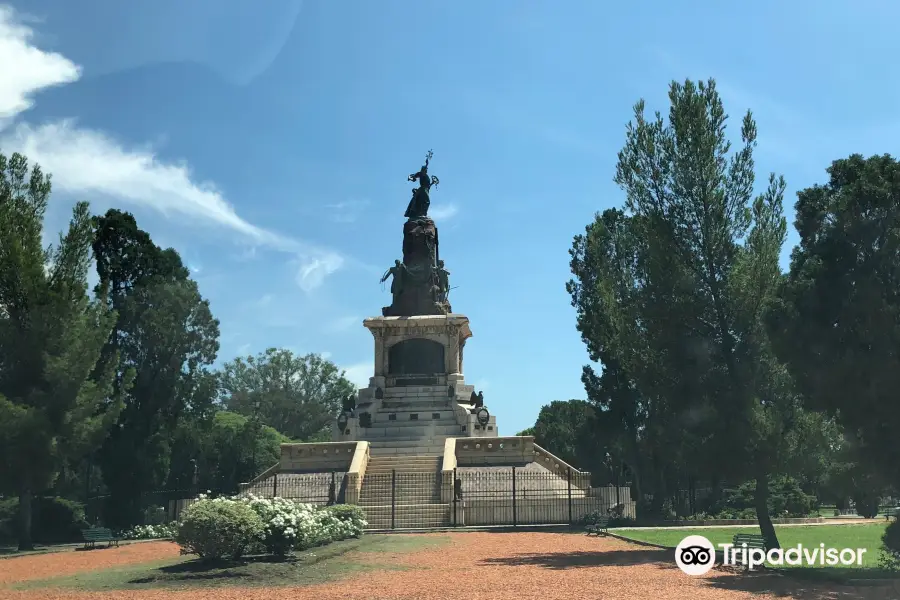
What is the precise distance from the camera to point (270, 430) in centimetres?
7112

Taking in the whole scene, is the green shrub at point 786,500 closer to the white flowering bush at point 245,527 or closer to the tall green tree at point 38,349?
the white flowering bush at point 245,527

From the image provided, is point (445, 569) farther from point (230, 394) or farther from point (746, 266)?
point (230, 394)

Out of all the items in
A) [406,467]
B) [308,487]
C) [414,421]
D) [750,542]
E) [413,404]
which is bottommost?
[750,542]

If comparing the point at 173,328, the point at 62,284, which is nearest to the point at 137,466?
the point at 173,328

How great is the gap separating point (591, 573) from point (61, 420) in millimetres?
18781

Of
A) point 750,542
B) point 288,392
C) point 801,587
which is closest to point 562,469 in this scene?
point 750,542

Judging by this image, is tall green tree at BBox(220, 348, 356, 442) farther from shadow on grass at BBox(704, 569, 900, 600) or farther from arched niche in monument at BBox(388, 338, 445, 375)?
shadow on grass at BBox(704, 569, 900, 600)

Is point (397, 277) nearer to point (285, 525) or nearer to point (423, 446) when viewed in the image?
point (423, 446)

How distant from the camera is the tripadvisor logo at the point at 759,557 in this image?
1631cm

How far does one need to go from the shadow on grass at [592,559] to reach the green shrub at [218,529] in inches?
194

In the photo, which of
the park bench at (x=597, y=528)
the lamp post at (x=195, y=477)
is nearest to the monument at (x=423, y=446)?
the park bench at (x=597, y=528)

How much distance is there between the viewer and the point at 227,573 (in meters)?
14.8

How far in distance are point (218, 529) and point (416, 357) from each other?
29285mm

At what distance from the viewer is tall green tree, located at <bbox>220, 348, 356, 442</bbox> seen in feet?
286
